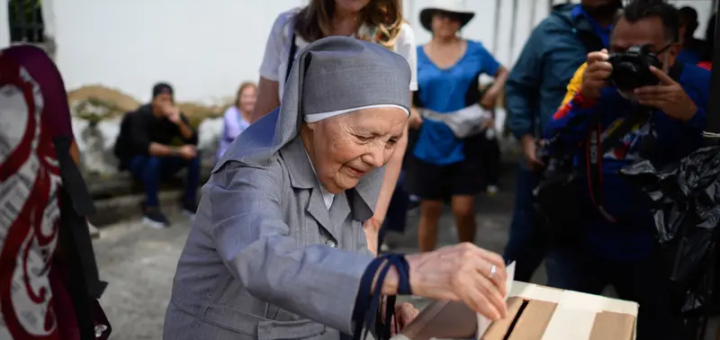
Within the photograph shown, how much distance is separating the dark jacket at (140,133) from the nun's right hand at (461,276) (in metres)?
5.08

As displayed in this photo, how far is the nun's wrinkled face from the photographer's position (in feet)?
4.55

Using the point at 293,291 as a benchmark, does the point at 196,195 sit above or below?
below

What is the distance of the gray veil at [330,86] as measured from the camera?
138 centimetres

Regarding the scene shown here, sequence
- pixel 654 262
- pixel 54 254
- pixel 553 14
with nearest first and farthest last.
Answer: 1. pixel 54 254
2. pixel 654 262
3. pixel 553 14

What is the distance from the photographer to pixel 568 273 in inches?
101

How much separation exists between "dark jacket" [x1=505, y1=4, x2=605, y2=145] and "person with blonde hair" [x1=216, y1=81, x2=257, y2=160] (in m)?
3.33

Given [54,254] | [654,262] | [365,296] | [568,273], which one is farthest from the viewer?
[568,273]

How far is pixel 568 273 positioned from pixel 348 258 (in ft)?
5.32

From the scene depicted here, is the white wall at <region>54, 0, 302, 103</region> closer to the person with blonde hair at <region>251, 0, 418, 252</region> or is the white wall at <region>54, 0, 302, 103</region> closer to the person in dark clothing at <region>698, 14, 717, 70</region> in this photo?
the person with blonde hair at <region>251, 0, 418, 252</region>

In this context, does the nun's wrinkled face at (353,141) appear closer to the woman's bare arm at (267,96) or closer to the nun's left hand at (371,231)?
the nun's left hand at (371,231)

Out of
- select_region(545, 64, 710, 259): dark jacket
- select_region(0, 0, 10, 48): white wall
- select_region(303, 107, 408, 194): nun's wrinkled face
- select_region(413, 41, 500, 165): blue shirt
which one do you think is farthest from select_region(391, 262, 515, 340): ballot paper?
select_region(413, 41, 500, 165): blue shirt

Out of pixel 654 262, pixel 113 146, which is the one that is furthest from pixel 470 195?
pixel 113 146

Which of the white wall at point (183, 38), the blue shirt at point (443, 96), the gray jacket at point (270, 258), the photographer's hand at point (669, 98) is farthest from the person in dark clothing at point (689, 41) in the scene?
the white wall at point (183, 38)

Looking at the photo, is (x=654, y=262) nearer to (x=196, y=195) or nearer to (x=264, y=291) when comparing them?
(x=264, y=291)
